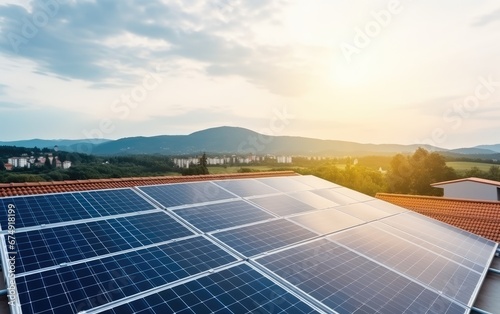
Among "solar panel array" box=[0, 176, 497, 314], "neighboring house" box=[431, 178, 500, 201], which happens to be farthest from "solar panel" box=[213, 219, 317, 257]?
"neighboring house" box=[431, 178, 500, 201]

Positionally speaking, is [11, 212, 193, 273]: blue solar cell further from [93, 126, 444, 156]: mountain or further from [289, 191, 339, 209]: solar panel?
[93, 126, 444, 156]: mountain

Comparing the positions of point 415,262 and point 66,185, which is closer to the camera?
point 415,262

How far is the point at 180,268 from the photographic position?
260 inches

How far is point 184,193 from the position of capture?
11.6 metres

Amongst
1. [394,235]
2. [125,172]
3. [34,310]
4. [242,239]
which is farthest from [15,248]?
[125,172]

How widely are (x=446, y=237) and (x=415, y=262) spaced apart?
14.9 feet

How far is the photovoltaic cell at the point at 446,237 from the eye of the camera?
38.2 ft

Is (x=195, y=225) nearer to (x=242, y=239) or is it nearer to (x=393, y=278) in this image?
(x=242, y=239)

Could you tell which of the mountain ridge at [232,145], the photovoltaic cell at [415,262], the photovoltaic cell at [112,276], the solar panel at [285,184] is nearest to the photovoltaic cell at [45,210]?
the photovoltaic cell at [112,276]

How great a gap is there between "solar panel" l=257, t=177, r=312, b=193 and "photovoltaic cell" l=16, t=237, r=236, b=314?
7699mm

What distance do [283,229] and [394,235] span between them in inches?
187

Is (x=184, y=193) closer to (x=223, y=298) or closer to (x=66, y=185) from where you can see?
(x=66, y=185)

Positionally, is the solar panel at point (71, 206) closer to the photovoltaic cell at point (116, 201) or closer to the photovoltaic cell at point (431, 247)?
the photovoltaic cell at point (116, 201)

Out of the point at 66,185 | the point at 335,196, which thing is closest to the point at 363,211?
the point at 335,196
